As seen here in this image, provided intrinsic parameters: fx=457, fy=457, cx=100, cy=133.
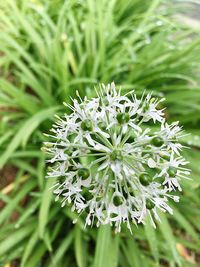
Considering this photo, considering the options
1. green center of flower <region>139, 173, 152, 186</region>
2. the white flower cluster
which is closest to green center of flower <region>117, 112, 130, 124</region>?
the white flower cluster

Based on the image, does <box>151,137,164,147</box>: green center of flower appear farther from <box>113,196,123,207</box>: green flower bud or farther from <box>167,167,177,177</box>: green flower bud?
<box>113,196,123,207</box>: green flower bud

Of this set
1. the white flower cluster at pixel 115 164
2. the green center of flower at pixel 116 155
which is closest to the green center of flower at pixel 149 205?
the white flower cluster at pixel 115 164

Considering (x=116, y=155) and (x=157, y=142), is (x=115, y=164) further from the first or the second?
(x=157, y=142)

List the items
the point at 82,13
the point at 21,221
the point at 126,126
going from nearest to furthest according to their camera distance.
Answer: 1. the point at 126,126
2. the point at 21,221
3. the point at 82,13

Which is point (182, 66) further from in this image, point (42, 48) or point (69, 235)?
point (69, 235)

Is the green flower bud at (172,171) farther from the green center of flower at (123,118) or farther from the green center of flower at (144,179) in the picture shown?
the green center of flower at (123,118)

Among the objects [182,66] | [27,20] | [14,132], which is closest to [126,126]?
[14,132]
